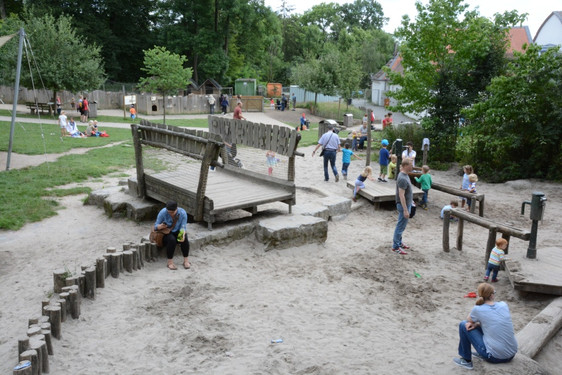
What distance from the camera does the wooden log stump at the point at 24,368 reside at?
442 centimetres

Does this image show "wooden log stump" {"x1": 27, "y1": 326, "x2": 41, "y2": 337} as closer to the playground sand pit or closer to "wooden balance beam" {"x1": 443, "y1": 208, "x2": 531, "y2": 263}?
the playground sand pit

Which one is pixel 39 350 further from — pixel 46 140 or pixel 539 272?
pixel 46 140

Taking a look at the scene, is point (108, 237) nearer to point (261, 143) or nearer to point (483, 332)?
point (261, 143)

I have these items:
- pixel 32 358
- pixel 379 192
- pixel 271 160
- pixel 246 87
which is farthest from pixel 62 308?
pixel 246 87

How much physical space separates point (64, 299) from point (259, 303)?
249cm

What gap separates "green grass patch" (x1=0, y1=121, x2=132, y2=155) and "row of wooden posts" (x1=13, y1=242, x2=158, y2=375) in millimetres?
9401

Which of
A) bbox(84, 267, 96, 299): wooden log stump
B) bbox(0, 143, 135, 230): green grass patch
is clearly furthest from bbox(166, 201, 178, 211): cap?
bbox(0, 143, 135, 230): green grass patch

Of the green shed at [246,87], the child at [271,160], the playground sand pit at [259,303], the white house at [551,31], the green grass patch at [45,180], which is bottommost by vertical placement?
the playground sand pit at [259,303]

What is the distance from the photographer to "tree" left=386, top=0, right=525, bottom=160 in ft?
61.2

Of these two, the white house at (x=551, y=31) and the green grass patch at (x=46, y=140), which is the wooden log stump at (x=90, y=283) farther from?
the white house at (x=551, y=31)

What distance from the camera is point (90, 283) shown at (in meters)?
6.34

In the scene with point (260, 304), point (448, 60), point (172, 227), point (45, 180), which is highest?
point (448, 60)

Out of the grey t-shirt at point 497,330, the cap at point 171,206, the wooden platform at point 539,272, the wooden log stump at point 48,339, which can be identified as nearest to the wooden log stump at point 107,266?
the cap at point 171,206

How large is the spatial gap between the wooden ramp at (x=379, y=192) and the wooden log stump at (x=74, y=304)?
801 cm
